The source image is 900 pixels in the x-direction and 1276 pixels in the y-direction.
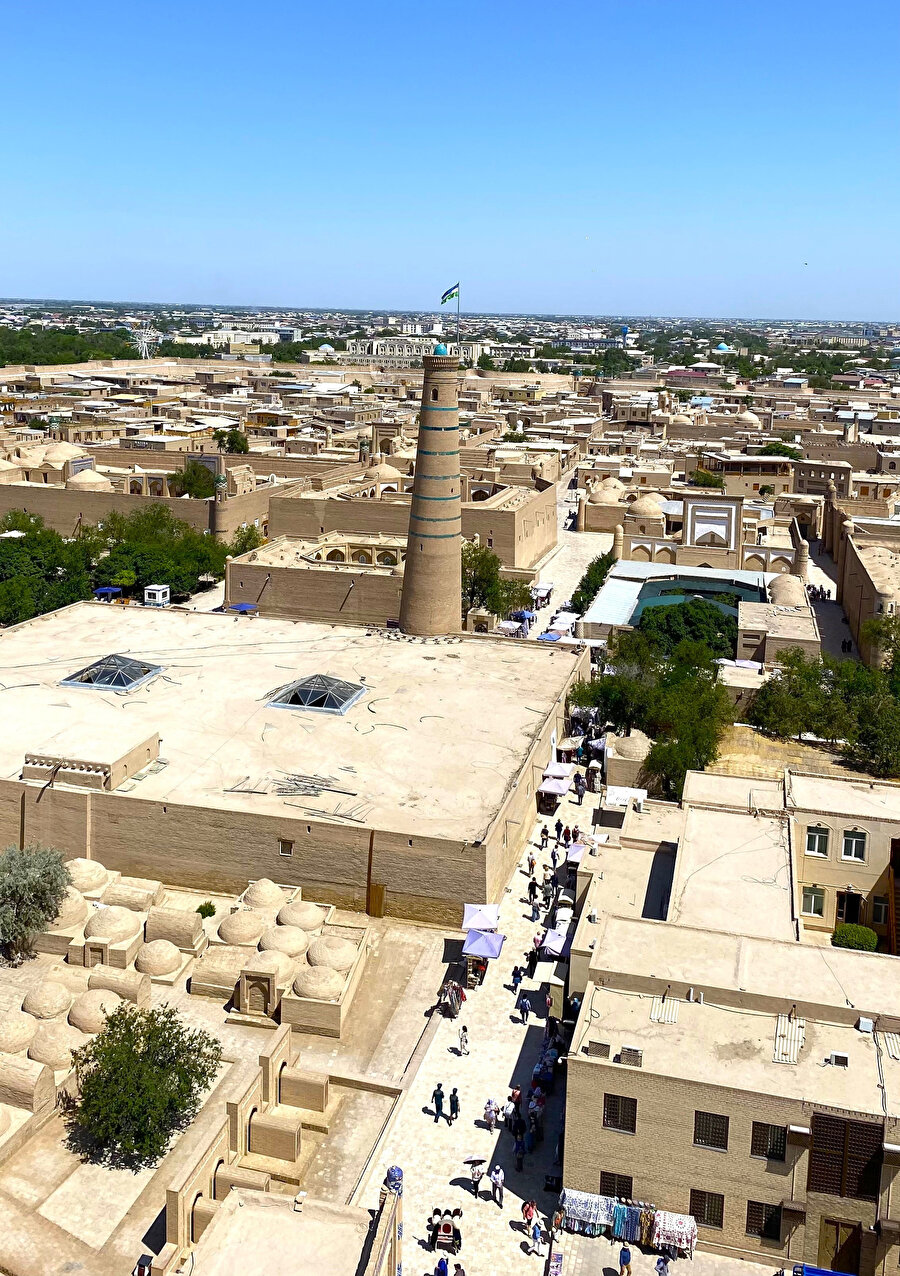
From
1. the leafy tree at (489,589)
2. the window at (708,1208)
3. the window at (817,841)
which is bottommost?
the window at (708,1208)

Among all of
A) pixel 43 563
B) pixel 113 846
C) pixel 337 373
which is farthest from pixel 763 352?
pixel 113 846

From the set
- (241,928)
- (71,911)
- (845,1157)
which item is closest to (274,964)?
(241,928)

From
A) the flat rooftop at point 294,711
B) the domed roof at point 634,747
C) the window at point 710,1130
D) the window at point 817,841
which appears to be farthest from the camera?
the domed roof at point 634,747

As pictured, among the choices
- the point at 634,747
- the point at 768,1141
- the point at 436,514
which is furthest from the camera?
the point at 436,514

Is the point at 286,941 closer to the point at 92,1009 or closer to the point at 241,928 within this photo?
the point at 241,928

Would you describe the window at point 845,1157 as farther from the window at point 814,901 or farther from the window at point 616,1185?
the window at point 814,901

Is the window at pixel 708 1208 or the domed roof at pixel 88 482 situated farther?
the domed roof at pixel 88 482

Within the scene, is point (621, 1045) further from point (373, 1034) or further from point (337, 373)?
point (337, 373)

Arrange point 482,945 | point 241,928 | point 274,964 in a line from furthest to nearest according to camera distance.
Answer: point 241,928 → point 482,945 → point 274,964

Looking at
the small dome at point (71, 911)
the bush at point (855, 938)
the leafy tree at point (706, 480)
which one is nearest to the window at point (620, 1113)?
the bush at point (855, 938)
